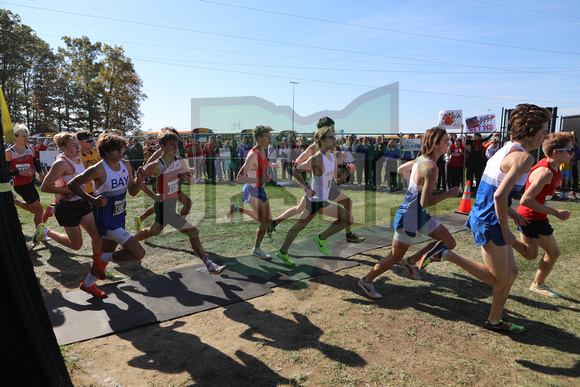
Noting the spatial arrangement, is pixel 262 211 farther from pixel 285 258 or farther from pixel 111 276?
pixel 111 276

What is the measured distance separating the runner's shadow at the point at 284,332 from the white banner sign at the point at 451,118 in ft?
40.8

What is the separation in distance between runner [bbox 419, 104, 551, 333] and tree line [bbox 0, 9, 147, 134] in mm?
40681

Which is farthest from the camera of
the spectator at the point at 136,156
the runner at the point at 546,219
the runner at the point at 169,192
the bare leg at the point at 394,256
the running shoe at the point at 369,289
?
the spectator at the point at 136,156

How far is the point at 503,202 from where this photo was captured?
2.88m

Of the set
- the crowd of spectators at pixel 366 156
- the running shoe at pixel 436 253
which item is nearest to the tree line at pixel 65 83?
the crowd of spectators at pixel 366 156

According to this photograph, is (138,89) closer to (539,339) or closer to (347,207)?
(347,207)

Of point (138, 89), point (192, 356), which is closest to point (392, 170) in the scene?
point (192, 356)

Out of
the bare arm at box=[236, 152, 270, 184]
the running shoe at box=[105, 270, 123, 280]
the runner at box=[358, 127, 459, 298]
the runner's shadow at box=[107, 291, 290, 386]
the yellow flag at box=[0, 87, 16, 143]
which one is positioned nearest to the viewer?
the yellow flag at box=[0, 87, 16, 143]

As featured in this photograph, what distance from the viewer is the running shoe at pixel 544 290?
4167 mm

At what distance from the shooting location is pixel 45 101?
133 feet

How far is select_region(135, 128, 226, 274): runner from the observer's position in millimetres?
4598

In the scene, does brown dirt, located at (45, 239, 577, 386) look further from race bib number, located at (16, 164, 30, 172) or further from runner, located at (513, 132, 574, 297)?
race bib number, located at (16, 164, 30, 172)

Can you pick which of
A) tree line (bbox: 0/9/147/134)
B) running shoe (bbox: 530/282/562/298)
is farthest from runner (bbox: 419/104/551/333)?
tree line (bbox: 0/9/147/134)

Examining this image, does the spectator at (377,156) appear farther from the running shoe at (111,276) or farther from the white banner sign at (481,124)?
the running shoe at (111,276)
